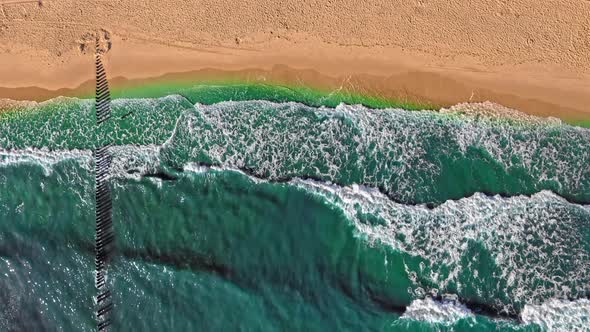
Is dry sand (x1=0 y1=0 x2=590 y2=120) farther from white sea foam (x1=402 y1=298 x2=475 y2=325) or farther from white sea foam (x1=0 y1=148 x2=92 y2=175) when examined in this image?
white sea foam (x1=402 y1=298 x2=475 y2=325)

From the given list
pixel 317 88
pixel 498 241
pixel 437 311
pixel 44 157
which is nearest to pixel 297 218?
pixel 317 88

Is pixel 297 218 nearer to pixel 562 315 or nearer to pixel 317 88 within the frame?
pixel 317 88

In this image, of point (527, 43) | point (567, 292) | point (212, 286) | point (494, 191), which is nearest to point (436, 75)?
point (527, 43)

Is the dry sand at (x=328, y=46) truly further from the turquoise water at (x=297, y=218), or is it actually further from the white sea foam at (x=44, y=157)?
the white sea foam at (x=44, y=157)

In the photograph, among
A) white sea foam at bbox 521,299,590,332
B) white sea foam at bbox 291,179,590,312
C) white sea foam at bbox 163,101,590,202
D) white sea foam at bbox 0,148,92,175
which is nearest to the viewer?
white sea foam at bbox 521,299,590,332

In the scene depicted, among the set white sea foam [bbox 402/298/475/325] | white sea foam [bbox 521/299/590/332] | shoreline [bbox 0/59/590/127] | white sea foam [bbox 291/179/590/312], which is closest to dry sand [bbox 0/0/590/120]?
shoreline [bbox 0/59/590/127]
